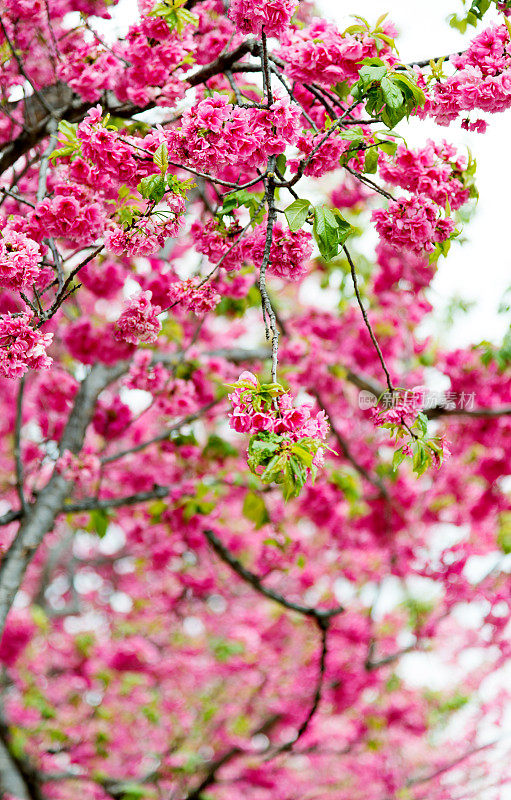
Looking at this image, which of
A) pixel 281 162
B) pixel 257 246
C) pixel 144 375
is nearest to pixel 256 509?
pixel 144 375

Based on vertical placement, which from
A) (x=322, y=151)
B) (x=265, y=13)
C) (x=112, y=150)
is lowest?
(x=112, y=150)

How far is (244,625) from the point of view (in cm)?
809

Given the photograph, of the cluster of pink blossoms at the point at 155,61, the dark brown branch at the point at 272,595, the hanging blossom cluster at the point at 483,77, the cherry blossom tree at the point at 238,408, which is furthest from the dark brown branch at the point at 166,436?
the hanging blossom cluster at the point at 483,77

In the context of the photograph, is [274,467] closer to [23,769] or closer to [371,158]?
[371,158]

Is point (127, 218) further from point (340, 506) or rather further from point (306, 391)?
point (340, 506)

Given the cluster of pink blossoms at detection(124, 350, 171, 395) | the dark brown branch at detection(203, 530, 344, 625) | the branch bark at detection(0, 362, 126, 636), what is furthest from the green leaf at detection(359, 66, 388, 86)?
the branch bark at detection(0, 362, 126, 636)

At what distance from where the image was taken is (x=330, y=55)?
93.5 inches

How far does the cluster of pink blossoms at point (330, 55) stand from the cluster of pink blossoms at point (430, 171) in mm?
372

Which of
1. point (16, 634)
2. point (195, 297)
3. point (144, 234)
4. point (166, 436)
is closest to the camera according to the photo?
point (144, 234)

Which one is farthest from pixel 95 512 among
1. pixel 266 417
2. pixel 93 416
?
pixel 266 417

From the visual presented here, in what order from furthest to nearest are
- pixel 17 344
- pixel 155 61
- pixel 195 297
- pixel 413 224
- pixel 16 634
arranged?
1. pixel 16 634
2. pixel 155 61
3. pixel 195 297
4. pixel 413 224
5. pixel 17 344

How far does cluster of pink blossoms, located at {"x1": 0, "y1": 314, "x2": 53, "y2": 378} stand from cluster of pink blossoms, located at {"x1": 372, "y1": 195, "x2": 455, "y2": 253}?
1320 millimetres

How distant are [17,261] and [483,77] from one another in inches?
68.5

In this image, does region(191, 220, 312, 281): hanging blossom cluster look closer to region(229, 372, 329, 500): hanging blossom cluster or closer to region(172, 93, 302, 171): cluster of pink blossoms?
region(172, 93, 302, 171): cluster of pink blossoms
